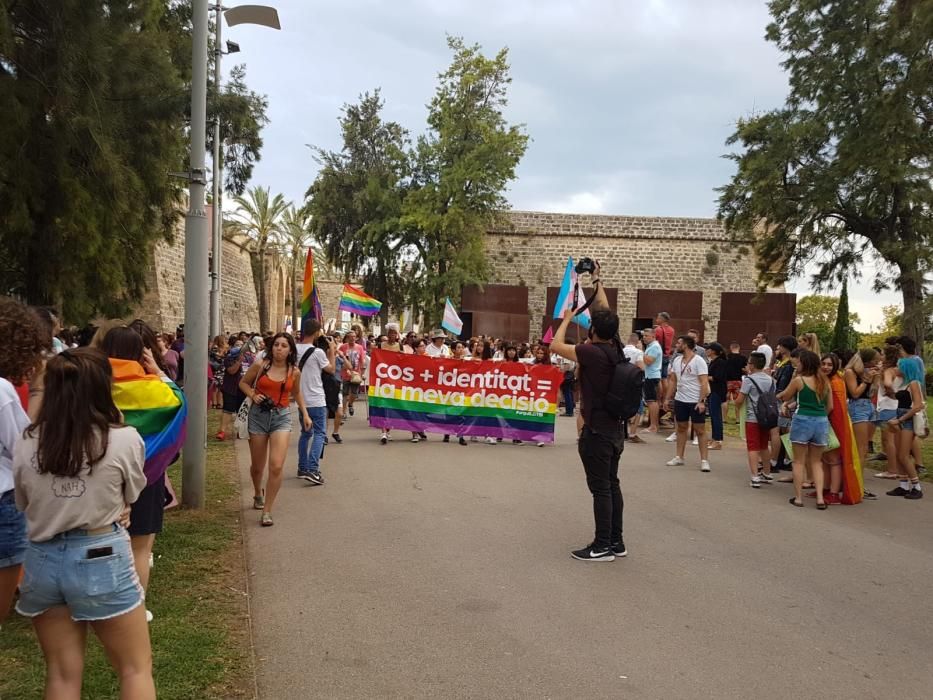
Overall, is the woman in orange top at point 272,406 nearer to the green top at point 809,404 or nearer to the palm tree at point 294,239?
the green top at point 809,404

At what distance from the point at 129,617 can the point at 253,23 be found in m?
7.65

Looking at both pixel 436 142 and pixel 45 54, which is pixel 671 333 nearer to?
pixel 45 54

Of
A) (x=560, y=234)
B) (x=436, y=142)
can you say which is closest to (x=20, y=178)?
(x=436, y=142)

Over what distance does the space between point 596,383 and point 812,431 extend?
3.35 metres

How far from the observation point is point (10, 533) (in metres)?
3.46

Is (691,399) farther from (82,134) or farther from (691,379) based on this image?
(82,134)

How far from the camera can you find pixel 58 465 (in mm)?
2807

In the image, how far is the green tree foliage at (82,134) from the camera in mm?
12797

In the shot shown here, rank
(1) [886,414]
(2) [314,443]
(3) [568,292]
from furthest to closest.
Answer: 1. (3) [568,292]
2. (1) [886,414]
3. (2) [314,443]

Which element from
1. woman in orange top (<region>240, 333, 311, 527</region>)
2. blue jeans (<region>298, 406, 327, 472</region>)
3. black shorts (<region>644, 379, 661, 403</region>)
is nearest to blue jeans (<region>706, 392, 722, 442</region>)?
black shorts (<region>644, 379, 661, 403</region>)

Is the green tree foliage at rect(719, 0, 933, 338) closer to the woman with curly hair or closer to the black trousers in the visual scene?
the black trousers

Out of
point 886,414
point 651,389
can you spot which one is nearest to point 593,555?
point 886,414

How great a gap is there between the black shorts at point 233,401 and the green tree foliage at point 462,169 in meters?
21.9

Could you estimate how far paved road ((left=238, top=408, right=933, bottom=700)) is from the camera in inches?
161
